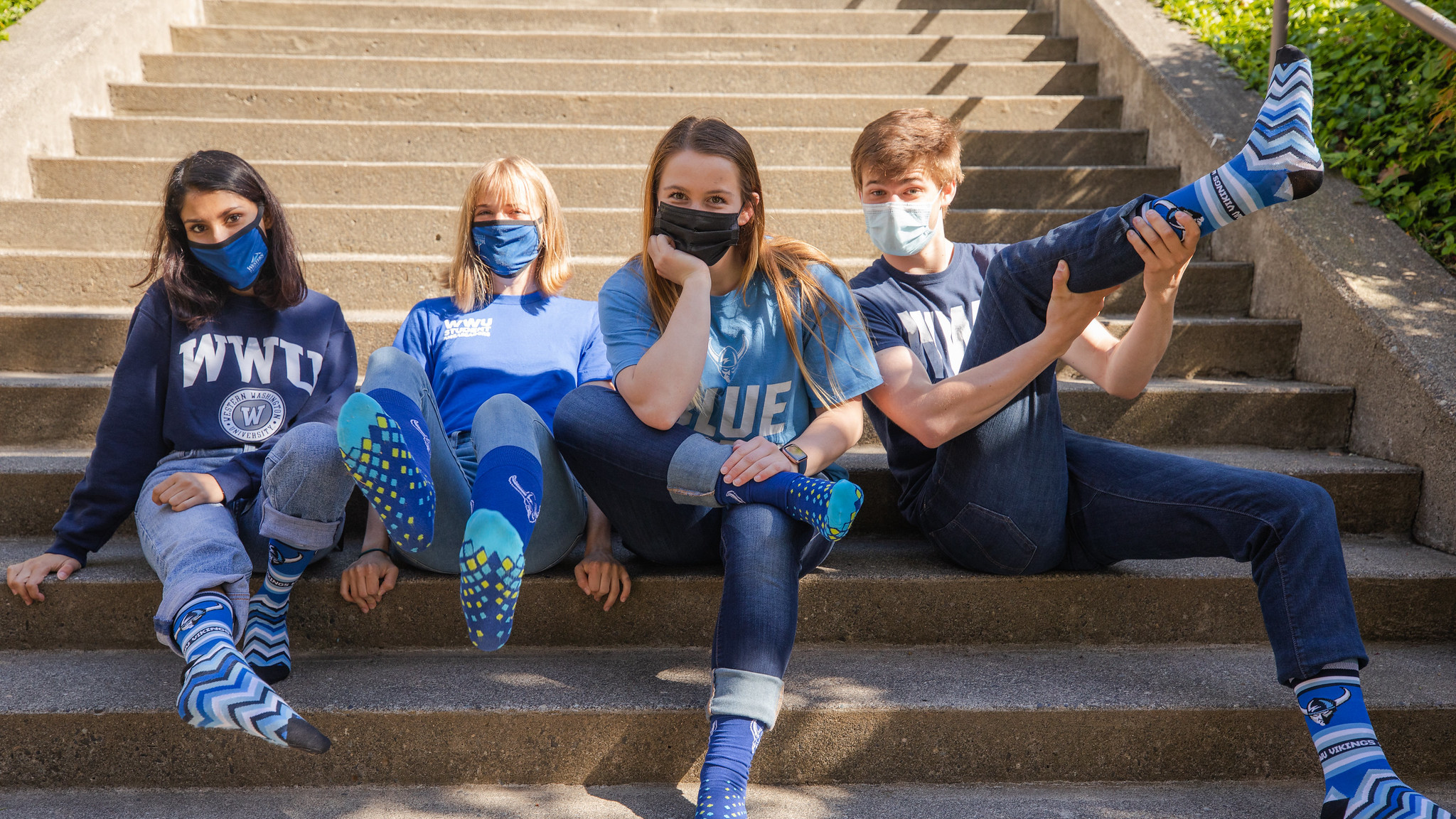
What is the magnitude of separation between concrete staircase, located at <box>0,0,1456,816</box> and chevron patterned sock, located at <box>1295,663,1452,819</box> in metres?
0.16

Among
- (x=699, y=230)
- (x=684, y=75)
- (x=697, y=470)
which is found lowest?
(x=697, y=470)

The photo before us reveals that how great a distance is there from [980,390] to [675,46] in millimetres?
3823

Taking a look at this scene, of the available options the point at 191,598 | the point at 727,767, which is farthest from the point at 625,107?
the point at 727,767

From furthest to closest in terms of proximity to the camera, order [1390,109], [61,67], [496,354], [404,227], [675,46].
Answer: [675,46]
[61,67]
[404,227]
[1390,109]
[496,354]

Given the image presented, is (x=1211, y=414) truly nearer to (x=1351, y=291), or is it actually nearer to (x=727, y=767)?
(x=1351, y=291)

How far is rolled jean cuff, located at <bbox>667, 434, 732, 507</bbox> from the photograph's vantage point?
76.3 inches

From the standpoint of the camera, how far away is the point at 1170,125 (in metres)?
3.98

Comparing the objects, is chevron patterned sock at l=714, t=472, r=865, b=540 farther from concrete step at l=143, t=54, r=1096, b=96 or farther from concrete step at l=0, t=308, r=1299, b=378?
concrete step at l=143, t=54, r=1096, b=96

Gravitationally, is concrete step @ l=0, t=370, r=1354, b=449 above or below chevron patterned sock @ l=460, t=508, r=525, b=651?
above

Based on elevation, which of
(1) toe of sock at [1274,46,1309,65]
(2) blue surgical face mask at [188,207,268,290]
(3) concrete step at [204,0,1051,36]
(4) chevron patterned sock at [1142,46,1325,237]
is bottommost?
(2) blue surgical face mask at [188,207,268,290]

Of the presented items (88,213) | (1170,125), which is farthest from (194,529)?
(1170,125)

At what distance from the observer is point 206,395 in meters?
2.26

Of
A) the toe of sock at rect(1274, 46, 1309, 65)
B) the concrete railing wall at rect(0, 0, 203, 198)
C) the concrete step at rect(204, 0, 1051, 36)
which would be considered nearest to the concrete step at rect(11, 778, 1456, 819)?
the toe of sock at rect(1274, 46, 1309, 65)

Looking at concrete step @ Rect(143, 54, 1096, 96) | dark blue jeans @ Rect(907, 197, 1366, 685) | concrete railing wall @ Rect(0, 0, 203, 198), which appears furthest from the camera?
concrete step @ Rect(143, 54, 1096, 96)
